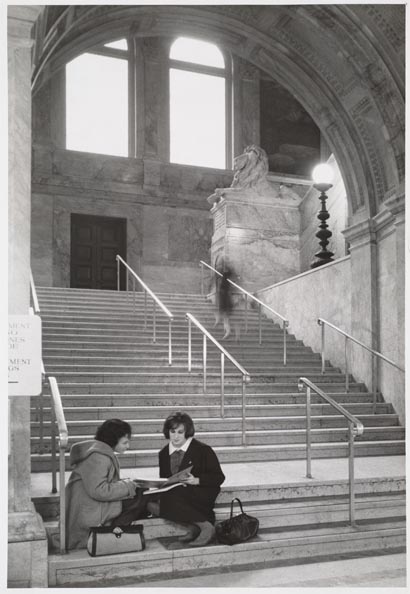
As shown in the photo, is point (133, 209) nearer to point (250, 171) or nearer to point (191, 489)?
→ point (250, 171)

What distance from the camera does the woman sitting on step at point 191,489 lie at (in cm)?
528

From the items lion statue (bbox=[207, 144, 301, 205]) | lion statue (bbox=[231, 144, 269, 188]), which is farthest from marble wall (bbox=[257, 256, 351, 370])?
lion statue (bbox=[231, 144, 269, 188])

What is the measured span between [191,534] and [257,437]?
259cm

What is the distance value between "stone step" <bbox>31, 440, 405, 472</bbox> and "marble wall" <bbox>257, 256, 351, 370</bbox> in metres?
2.58

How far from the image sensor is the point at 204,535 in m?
5.24

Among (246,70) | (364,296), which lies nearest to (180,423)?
(364,296)

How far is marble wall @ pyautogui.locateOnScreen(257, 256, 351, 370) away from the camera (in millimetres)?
10711

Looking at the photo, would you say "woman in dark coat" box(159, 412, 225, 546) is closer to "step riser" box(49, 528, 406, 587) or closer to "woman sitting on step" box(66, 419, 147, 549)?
"step riser" box(49, 528, 406, 587)

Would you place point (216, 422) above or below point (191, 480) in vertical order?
above

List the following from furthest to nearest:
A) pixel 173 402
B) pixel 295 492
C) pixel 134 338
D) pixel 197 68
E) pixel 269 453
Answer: pixel 197 68 → pixel 134 338 → pixel 173 402 → pixel 269 453 → pixel 295 492

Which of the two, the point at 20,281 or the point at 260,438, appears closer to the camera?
the point at 20,281

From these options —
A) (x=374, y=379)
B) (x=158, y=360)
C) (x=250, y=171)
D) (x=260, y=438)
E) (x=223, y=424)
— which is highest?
(x=250, y=171)

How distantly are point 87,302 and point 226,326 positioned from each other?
2.72 metres

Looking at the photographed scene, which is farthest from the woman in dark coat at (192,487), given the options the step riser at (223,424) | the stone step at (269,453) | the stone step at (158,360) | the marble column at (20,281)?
the stone step at (158,360)
